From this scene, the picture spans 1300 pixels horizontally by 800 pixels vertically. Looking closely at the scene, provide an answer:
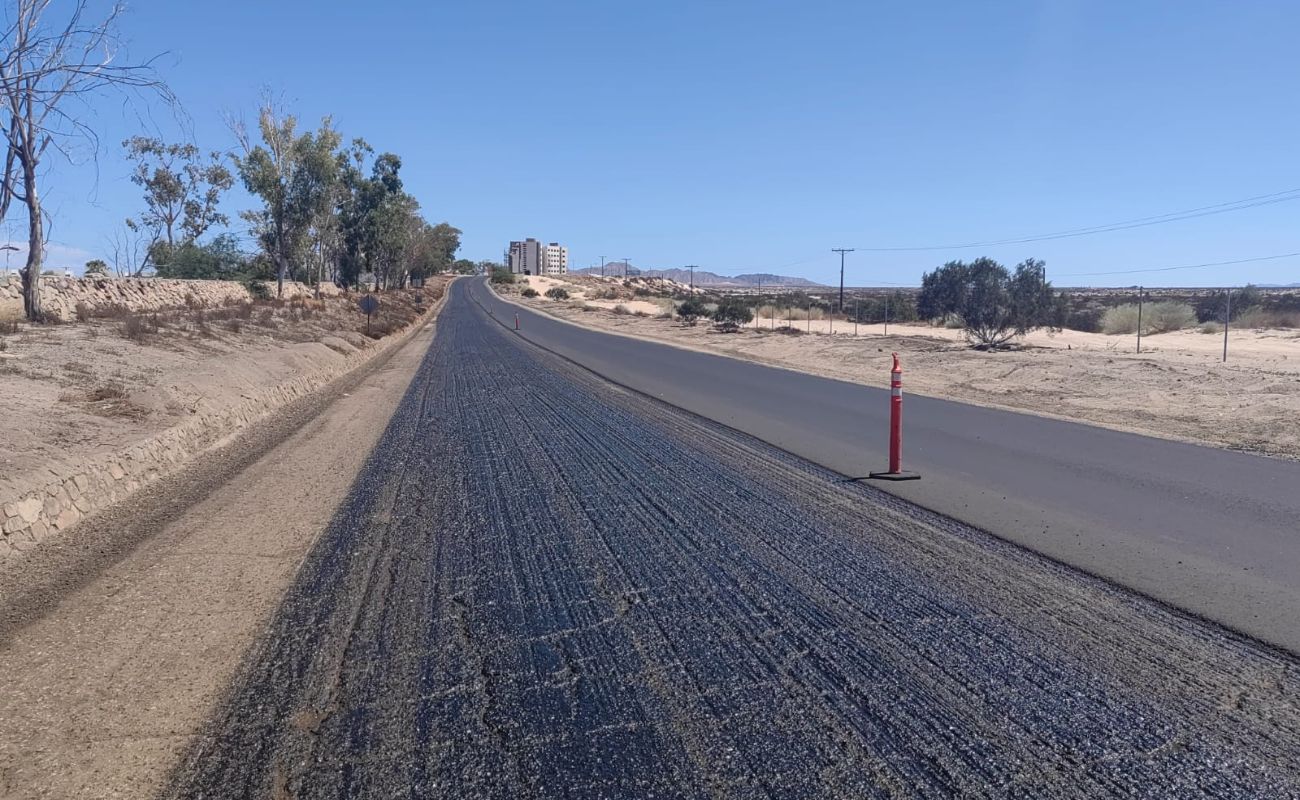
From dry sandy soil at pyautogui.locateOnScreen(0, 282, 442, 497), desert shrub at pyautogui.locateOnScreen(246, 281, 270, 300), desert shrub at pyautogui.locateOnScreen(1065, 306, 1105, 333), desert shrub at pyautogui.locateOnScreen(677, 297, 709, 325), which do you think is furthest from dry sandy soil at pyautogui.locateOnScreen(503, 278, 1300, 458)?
desert shrub at pyautogui.locateOnScreen(246, 281, 270, 300)

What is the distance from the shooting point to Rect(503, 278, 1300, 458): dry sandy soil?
51.9 ft

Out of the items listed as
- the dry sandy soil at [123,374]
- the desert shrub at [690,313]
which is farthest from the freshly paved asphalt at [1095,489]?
the desert shrub at [690,313]

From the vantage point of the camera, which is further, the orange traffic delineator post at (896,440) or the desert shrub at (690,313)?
the desert shrub at (690,313)

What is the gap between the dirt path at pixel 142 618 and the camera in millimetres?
4504

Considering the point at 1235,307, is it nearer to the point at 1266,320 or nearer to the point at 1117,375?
the point at 1266,320

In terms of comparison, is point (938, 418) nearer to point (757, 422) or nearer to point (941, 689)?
point (757, 422)

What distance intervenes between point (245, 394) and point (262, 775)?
49.7 ft

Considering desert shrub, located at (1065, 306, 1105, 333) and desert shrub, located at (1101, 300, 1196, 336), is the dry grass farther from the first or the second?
desert shrub, located at (1065, 306, 1105, 333)

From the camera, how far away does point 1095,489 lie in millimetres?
10102

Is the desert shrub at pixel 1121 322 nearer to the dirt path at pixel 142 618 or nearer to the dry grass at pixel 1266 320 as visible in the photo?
the dry grass at pixel 1266 320

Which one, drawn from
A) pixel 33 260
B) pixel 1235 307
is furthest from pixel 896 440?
pixel 1235 307

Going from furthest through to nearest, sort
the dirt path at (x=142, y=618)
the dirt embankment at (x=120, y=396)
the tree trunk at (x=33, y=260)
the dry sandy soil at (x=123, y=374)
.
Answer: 1. the tree trunk at (x=33, y=260)
2. the dry sandy soil at (x=123, y=374)
3. the dirt embankment at (x=120, y=396)
4. the dirt path at (x=142, y=618)

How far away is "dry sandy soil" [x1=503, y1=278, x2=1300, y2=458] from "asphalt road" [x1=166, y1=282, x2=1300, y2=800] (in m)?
7.92

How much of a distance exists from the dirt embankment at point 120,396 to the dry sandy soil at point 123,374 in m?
0.03
